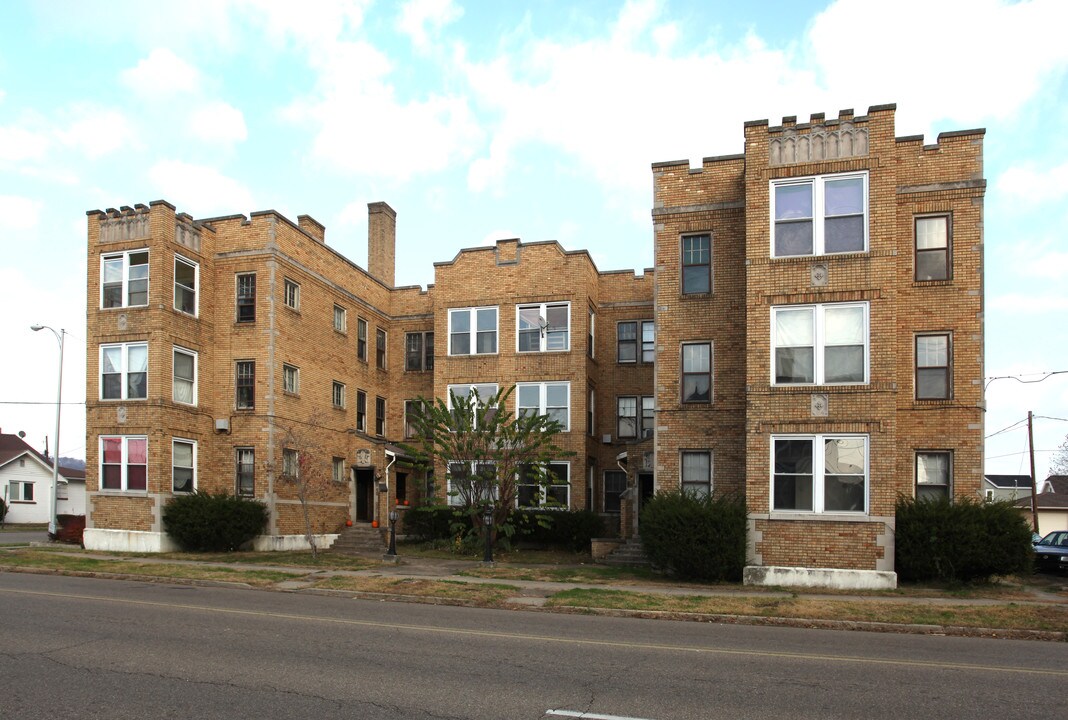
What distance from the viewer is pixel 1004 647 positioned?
11.2m

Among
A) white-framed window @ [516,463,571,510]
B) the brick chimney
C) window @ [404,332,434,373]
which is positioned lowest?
white-framed window @ [516,463,571,510]

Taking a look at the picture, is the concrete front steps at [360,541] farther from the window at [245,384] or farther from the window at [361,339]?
the window at [361,339]

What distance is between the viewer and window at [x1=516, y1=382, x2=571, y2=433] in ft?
90.8

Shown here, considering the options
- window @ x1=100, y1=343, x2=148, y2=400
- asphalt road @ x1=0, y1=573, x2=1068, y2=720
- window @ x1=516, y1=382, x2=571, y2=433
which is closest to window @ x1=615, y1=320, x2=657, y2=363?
window @ x1=516, y1=382, x2=571, y2=433

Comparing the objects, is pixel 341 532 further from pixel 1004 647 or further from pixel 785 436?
pixel 1004 647

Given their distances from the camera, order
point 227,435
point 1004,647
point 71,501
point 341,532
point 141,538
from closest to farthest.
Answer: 1. point 1004,647
2. point 141,538
3. point 227,435
4. point 341,532
5. point 71,501

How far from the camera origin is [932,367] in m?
19.4

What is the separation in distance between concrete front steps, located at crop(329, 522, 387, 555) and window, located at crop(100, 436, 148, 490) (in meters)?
6.15

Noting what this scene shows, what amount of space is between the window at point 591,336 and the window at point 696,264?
7129mm

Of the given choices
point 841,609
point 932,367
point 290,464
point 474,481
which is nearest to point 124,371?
point 290,464

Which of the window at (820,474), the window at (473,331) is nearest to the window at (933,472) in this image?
the window at (820,474)

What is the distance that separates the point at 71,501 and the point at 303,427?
3848 centimetres

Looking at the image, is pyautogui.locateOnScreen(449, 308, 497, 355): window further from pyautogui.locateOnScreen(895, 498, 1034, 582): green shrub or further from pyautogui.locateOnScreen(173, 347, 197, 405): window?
pyautogui.locateOnScreen(895, 498, 1034, 582): green shrub

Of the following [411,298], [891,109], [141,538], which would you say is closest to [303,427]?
[141,538]
